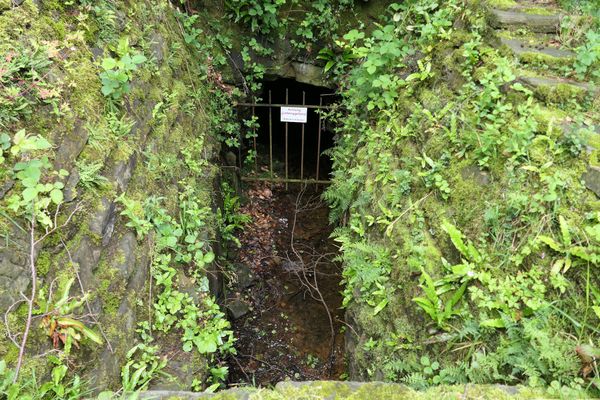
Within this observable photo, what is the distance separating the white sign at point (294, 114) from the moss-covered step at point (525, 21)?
3.27 meters

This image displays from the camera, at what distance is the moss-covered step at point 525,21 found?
3.70 m

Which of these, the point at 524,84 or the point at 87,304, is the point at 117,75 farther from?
the point at 524,84

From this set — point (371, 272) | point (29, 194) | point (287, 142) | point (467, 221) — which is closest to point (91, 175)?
point (29, 194)

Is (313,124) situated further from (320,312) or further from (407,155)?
(407,155)

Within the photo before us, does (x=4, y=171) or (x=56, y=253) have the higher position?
(x=4, y=171)

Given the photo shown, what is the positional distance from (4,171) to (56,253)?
533 mm

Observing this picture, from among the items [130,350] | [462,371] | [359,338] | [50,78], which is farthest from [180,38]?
[462,371]

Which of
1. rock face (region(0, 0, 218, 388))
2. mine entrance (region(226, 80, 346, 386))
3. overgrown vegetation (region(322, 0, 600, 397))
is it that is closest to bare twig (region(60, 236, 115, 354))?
rock face (region(0, 0, 218, 388))

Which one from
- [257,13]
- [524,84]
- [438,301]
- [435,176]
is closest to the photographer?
[438,301]

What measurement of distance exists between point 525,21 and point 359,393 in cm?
362

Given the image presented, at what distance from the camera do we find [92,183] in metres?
2.69

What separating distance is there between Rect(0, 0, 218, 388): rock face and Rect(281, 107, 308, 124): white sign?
3.11 m

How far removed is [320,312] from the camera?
572 cm

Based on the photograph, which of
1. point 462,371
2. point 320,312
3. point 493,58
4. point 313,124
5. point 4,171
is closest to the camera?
point 4,171
